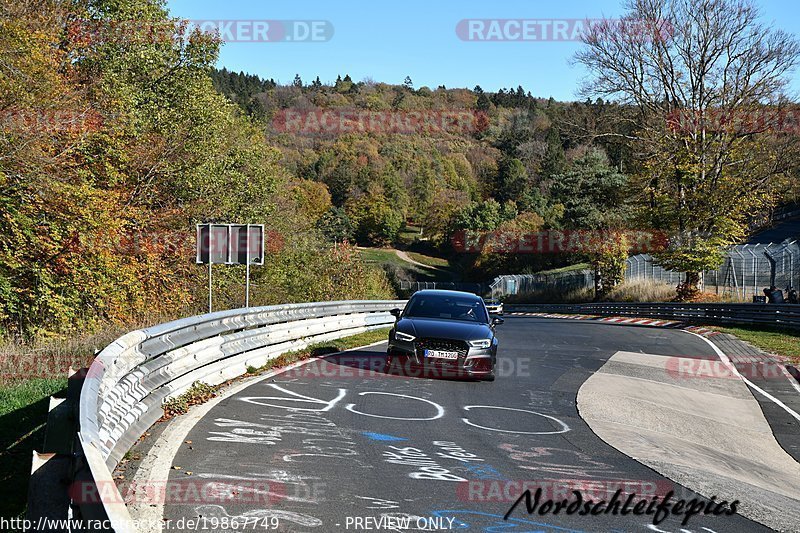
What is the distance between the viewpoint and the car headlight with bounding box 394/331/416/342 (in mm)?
13799

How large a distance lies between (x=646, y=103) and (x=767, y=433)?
37070 mm

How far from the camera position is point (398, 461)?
7.35 m

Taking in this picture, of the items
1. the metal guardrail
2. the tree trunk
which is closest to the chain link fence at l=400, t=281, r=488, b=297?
the metal guardrail

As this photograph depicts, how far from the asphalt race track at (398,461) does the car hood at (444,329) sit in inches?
36.9

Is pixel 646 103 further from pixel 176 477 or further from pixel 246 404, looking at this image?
pixel 176 477

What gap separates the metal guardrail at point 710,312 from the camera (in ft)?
93.8

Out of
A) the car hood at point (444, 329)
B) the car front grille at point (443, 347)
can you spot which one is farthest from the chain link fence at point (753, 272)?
the car front grille at point (443, 347)

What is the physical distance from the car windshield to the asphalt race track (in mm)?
2092

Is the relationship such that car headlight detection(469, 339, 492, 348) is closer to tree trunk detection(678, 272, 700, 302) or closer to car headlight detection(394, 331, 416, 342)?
car headlight detection(394, 331, 416, 342)

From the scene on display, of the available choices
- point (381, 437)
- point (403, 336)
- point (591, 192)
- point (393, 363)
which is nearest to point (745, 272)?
point (591, 192)

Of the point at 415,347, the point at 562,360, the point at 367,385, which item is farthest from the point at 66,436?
the point at 562,360

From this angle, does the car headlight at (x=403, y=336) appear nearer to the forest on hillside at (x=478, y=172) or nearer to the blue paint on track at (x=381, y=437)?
the blue paint on track at (x=381, y=437)

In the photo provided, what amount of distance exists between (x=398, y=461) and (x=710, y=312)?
99.8 feet

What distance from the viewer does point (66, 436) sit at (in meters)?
5.00
